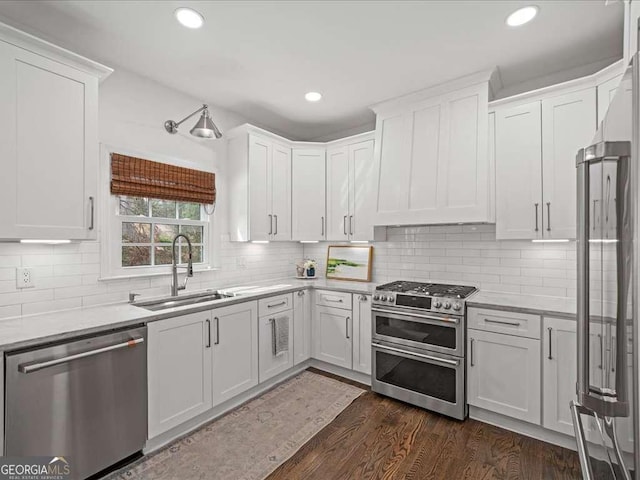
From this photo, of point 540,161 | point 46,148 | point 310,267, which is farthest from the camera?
point 310,267

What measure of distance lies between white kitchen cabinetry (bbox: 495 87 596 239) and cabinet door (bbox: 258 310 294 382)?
6.81ft

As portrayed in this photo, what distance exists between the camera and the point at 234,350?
2.73 meters

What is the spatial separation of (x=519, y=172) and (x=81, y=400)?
3345mm

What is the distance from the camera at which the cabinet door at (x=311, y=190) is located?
3.81 meters

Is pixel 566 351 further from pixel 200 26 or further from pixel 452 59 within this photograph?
pixel 200 26

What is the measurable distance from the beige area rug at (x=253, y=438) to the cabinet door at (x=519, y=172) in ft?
6.53

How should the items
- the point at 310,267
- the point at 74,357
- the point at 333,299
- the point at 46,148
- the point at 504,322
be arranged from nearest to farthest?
the point at 74,357
the point at 46,148
the point at 504,322
the point at 333,299
the point at 310,267

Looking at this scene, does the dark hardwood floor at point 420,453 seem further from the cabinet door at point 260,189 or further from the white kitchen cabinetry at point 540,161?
the cabinet door at point 260,189

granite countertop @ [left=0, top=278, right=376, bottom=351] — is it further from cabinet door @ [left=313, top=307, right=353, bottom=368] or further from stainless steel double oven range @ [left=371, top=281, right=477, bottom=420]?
stainless steel double oven range @ [left=371, top=281, right=477, bottom=420]

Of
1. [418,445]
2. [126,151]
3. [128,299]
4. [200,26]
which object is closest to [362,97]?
[200,26]

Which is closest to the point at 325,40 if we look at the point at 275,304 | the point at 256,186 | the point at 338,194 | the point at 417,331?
the point at 256,186

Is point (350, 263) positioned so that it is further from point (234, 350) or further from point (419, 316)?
point (234, 350)

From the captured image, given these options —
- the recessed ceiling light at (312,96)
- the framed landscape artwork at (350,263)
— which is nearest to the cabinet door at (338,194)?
the framed landscape artwork at (350,263)

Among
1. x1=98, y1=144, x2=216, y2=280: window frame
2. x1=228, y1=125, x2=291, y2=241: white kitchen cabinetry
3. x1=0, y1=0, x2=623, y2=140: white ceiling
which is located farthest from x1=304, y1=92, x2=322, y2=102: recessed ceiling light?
x1=98, y1=144, x2=216, y2=280: window frame
